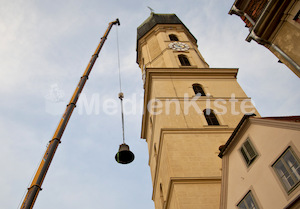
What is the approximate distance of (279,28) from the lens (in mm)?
10047

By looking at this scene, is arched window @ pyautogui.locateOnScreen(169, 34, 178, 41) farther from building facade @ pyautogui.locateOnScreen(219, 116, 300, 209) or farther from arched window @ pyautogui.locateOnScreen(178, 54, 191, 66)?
building facade @ pyautogui.locateOnScreen(219, 116, 300, 209)

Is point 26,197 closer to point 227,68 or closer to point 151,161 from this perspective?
point 151,161

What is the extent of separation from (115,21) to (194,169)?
50.1 feet

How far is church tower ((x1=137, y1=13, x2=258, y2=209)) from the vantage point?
16.4m

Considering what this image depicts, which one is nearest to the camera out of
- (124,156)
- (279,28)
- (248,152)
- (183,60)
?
(279,28)

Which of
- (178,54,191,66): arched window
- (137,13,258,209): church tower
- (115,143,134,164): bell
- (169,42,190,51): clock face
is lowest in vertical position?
(115,143,134,164): bell

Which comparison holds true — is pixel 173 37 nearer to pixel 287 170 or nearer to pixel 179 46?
pixel 179 46

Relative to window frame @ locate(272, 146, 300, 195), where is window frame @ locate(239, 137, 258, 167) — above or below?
above

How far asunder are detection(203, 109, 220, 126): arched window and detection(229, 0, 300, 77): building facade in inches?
430

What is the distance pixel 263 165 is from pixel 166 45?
883 inches

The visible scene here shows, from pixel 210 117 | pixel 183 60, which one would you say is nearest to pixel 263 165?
pixel 210 117

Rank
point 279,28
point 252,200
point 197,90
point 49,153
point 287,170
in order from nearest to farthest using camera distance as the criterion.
A: point 279,28 → point 287,170 → point 49,153 → point 252,200 → point 197,90

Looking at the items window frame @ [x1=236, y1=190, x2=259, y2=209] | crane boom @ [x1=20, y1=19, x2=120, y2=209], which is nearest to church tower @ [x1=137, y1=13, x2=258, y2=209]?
window frame @ [x1=236, y1=190, x2=259, y2=209]

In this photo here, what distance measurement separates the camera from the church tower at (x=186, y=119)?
16422mm
